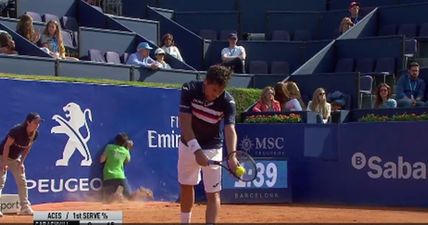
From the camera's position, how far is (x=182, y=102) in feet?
31.7

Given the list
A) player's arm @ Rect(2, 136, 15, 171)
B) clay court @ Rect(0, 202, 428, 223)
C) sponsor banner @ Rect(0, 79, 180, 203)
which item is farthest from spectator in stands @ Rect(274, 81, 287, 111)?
player's arm @ Rect(2, 136, 15, 171)

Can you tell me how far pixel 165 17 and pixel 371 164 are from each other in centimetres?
1004

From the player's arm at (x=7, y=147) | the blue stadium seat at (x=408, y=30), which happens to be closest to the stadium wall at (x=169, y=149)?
the player's arm at (x=7, y=147)

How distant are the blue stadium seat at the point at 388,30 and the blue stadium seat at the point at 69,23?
803 cm

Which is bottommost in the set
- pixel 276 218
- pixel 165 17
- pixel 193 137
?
pixel 276 218

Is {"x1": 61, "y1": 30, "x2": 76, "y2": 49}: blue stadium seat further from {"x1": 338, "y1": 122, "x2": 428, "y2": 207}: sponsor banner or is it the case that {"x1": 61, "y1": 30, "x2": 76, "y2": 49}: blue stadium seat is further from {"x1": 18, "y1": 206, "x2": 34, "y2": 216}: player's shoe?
{"x1": 18, "y1": 206, "x2": 34, "y2": 216}: player's shoe

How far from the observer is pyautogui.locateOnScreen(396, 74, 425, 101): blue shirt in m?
18.8

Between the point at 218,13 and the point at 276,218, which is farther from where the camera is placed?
the point at 218,13

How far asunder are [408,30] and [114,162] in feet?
33.0

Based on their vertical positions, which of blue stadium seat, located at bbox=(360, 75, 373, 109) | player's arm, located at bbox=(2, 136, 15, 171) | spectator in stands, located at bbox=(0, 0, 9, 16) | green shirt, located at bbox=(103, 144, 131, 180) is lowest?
green shirt, located at bbox=(103, 144, 131, 180)

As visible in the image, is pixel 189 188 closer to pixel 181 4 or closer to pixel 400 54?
pixel 400 54

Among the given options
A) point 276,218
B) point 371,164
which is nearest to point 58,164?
point 276,218

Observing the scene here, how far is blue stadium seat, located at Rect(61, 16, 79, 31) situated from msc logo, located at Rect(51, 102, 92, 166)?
5.92m

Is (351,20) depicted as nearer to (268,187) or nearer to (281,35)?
(281,35)
